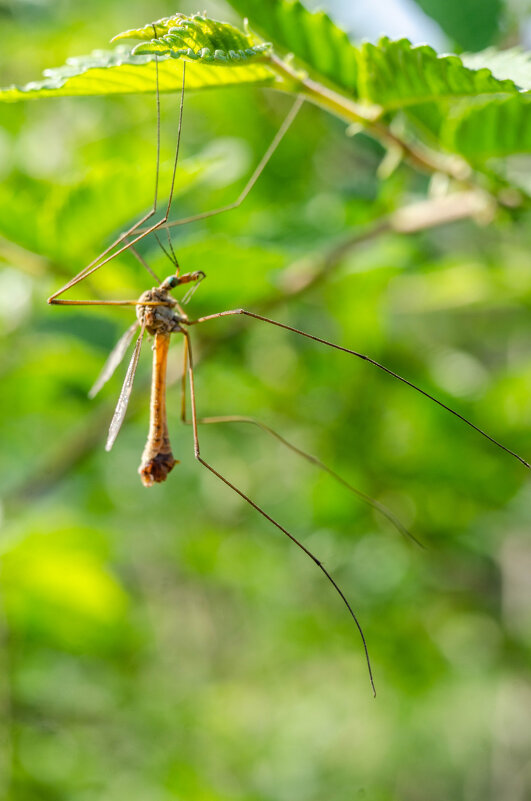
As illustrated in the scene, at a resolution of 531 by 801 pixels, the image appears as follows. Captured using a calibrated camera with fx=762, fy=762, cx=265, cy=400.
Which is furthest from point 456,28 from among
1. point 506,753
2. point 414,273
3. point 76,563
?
point 506,753

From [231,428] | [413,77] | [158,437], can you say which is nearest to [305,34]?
[413,77]

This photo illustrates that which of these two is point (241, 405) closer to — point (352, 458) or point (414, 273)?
point (352, 458)

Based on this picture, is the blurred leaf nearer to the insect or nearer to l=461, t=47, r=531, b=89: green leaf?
the insect

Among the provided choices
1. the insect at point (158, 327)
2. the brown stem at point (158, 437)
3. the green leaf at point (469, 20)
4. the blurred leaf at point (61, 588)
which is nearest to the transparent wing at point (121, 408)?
the insect at point (158, 327)

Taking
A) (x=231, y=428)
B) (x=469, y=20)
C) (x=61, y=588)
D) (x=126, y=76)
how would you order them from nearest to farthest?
(x=126, y=76) < (x=469, y=20) < (x=61, y=588) < (x=231, y=428)

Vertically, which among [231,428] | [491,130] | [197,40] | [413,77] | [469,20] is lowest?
[197,40]

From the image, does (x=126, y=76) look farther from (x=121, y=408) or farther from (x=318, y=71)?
(x=121, y=408)

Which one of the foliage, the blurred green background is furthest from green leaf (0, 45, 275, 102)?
A: the blurred green background
